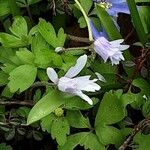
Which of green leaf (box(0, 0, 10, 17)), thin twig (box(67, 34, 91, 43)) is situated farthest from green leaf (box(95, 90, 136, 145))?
green leaf (box(0, 0, 10, 17))

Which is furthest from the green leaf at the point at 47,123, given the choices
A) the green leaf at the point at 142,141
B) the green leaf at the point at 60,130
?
the green leaf at the point at 142,141

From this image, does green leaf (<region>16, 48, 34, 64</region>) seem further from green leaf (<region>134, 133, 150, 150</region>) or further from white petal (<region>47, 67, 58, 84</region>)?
green leaf (<region>134, 133, 150, 150</region>)

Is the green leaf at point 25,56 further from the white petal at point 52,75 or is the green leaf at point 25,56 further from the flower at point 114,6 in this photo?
the flower at point 114,6

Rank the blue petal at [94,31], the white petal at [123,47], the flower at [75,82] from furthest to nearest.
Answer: the blue petal at [94,31]
the white petal at [123,47]
the flower at [75,82]

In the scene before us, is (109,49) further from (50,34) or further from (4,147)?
(4,147)

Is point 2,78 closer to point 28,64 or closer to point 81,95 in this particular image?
point 28,64

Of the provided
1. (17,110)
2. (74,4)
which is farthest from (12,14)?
(17,110)
